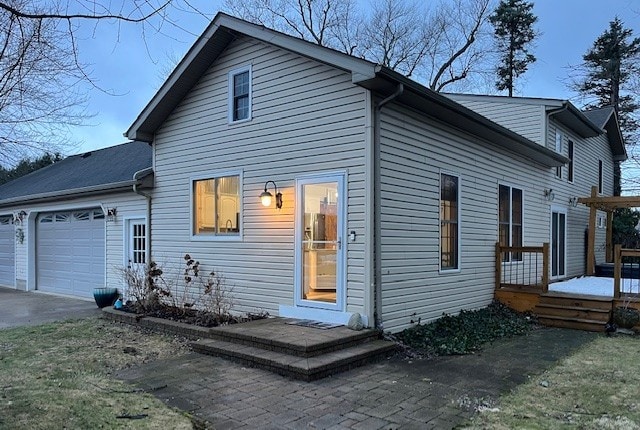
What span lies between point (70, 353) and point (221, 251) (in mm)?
2941

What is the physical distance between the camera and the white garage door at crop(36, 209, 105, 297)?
11992mm

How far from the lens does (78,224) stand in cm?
1260

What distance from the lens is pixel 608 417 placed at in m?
4.11

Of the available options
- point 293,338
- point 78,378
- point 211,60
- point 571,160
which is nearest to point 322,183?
point 293,338

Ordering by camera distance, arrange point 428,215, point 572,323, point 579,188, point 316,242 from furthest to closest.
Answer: point 579,188 < point 572,323 < point 428,215 < point 316,242

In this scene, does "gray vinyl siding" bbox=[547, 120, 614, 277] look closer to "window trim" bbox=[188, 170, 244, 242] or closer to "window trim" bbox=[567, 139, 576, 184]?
"window trim" bbox=[567, 139, 576, 184]

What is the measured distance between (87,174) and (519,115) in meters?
12.0

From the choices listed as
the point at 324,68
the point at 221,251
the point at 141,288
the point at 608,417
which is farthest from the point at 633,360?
the point at 141,288

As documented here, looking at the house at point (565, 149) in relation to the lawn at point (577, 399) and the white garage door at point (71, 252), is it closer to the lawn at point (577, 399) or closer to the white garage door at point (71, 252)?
the lawn at point (577, 399)

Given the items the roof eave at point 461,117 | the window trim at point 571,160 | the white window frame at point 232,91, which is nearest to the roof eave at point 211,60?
the roof eave at point 461,117

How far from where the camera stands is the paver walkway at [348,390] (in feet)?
13.4

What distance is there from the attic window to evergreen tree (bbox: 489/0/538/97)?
20690 mm

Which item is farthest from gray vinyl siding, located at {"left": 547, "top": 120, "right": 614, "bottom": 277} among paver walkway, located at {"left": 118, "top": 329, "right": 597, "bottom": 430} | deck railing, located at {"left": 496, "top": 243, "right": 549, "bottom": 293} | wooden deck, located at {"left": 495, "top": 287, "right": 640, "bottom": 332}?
paver walkway, located at {"left": 118, "top": 329, "right": 597, "bottom": 430}

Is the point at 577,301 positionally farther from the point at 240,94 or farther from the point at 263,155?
the point at 240,94
